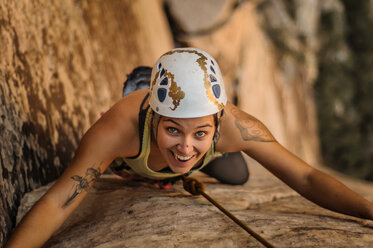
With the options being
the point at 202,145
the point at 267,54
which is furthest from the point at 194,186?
the point at 267,54

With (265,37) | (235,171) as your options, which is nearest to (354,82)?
(265,37)

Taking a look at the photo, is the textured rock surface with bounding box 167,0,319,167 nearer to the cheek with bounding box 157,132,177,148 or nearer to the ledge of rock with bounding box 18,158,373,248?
the ledge of rock with bounding box 18,158,373,248

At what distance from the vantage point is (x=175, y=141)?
2174 millimetres

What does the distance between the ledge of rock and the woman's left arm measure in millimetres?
178

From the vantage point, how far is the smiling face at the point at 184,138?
7.01 feet

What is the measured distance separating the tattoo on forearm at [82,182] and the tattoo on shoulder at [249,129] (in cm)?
101

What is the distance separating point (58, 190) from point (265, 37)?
10.8 meters

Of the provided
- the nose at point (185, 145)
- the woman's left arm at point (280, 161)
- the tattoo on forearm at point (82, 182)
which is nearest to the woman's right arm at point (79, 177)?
the tattoo on forearm at point (82, 182)

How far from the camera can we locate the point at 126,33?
5805 mm

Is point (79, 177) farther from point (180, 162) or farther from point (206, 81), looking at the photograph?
point (206, 81)

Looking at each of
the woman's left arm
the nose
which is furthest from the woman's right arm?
the woman's left arm

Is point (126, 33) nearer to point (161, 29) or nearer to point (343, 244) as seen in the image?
point (161, 29)

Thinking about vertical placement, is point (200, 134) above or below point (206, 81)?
below

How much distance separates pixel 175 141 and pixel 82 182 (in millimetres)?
642
